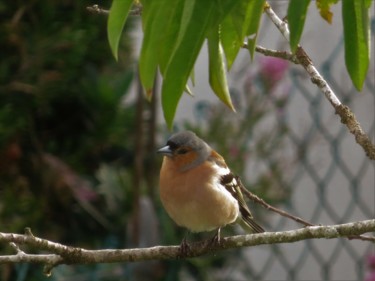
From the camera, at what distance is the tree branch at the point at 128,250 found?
7.02 ft

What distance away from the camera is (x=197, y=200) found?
3553 millimetres

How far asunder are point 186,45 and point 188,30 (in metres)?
0.02

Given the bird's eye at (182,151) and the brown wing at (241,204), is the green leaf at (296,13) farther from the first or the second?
the bird's eye at (182,151)

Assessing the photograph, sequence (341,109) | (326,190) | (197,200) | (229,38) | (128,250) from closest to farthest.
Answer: (229,38), (128,250), (341,109), (197,200), (326,190)

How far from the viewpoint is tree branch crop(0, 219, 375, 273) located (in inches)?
84.2

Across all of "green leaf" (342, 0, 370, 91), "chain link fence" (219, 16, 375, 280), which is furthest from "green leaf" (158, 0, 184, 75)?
"chain link fence" (219, 16, 375, 280)

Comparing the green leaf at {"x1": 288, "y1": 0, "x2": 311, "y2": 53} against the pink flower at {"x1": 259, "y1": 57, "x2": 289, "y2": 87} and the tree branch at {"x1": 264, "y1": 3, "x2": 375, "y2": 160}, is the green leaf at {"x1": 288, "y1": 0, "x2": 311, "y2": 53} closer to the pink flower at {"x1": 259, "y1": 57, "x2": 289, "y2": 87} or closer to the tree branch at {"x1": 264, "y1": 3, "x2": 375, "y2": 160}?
the tree branch at {"x1": 264, "y1": 3, "x2": 375, "y2": 160}

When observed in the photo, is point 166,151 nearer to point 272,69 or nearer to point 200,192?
point 200,192

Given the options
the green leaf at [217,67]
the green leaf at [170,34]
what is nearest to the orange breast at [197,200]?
the green leaf at [217,67]

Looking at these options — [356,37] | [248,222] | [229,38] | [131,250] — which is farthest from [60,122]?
[356,37]

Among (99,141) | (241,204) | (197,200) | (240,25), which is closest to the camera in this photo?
(240,25)

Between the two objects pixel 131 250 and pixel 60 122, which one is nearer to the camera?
pixel 131 250

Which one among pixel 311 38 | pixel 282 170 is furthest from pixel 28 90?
pixel 311 38

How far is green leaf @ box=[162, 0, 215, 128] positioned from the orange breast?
1.93 metres
